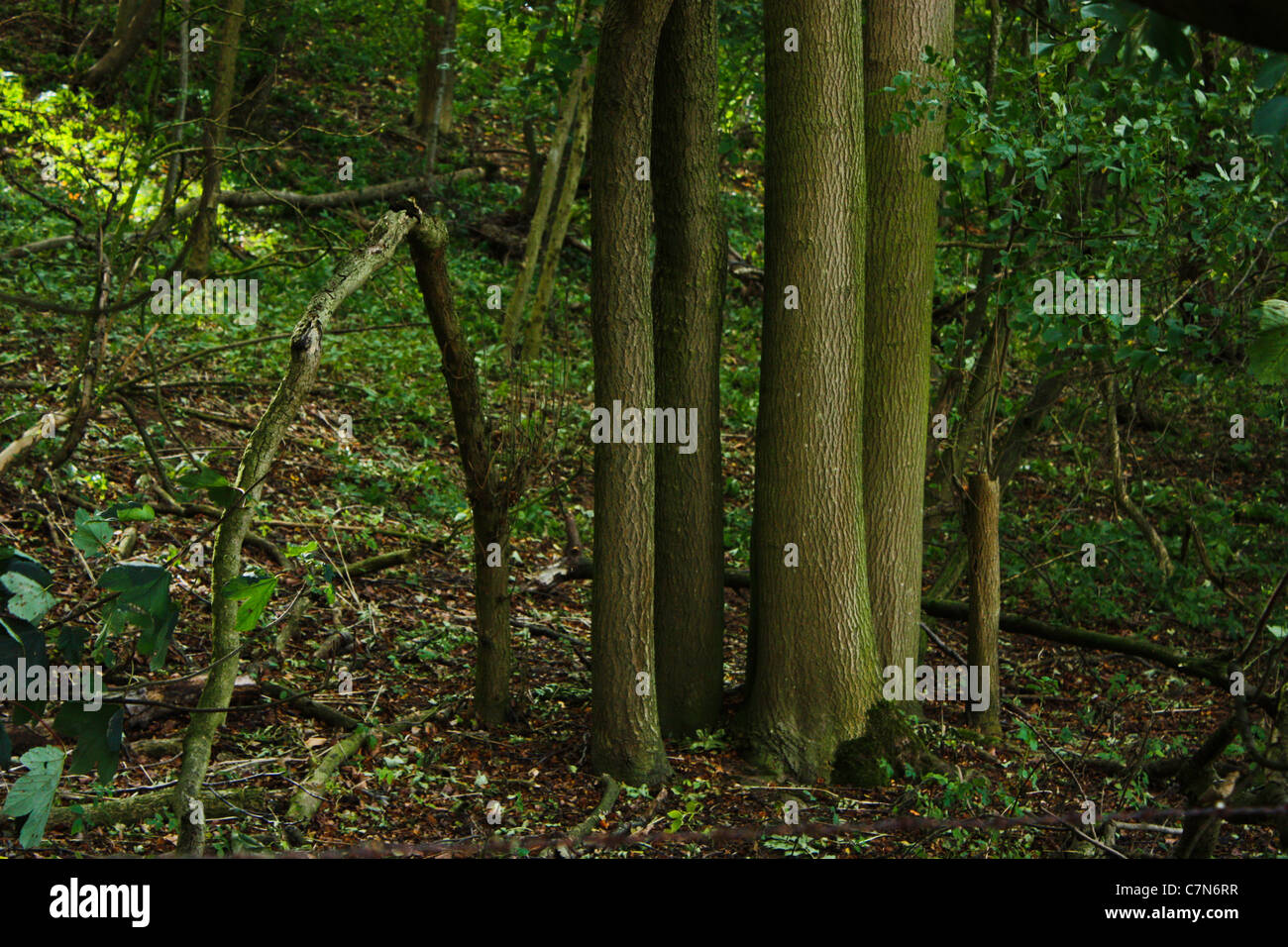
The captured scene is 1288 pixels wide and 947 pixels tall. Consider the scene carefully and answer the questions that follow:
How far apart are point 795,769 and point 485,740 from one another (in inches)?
63.6

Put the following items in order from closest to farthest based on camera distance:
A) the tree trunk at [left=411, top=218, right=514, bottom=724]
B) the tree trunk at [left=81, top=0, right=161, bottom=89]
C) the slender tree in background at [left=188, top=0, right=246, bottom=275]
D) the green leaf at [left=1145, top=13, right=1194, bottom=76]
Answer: the green leaf at [left=1145, top=13, right=1194, bottom=76]
the tree trunk at [left=411, top=218, right=514, bottom=724]
the slender tree in background at [left=188, top=0, right=246, bottom=275]
the tree trunk at [left=81, top=0, right=161, bottom=89]

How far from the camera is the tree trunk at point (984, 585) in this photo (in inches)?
255

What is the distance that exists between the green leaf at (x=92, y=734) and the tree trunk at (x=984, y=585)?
4915mm

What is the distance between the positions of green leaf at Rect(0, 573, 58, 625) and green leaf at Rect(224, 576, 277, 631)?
544 millimetres

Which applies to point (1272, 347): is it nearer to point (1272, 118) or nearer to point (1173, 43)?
point (1272, 118)

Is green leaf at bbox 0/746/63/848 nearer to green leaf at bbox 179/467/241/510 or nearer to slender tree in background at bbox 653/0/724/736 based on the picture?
green leaf at bbox 179/467/241/510

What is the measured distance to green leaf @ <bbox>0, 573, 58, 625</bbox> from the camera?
2904mm

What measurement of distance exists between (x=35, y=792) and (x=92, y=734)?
0.20m

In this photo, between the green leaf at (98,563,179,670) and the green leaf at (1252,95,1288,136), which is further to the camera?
the green leaf at (98,563,179,670)

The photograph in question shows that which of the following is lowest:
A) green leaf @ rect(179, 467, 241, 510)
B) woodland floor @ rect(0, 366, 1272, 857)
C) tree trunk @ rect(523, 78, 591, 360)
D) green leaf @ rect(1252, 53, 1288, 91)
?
woodland floor @ rect(0, 366, 1272, 857)

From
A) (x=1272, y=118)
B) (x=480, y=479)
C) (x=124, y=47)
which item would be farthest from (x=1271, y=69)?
(x=124, y=47)

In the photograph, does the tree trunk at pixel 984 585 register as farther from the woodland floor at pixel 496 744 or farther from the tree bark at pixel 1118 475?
the tree bark at pixel 1118 475

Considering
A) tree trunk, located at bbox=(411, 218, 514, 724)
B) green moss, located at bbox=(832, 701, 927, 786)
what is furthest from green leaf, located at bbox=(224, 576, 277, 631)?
green moss, located at bbox=(832, 701, 927, 786)

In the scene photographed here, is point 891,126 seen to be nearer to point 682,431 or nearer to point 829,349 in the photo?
point 829,349
